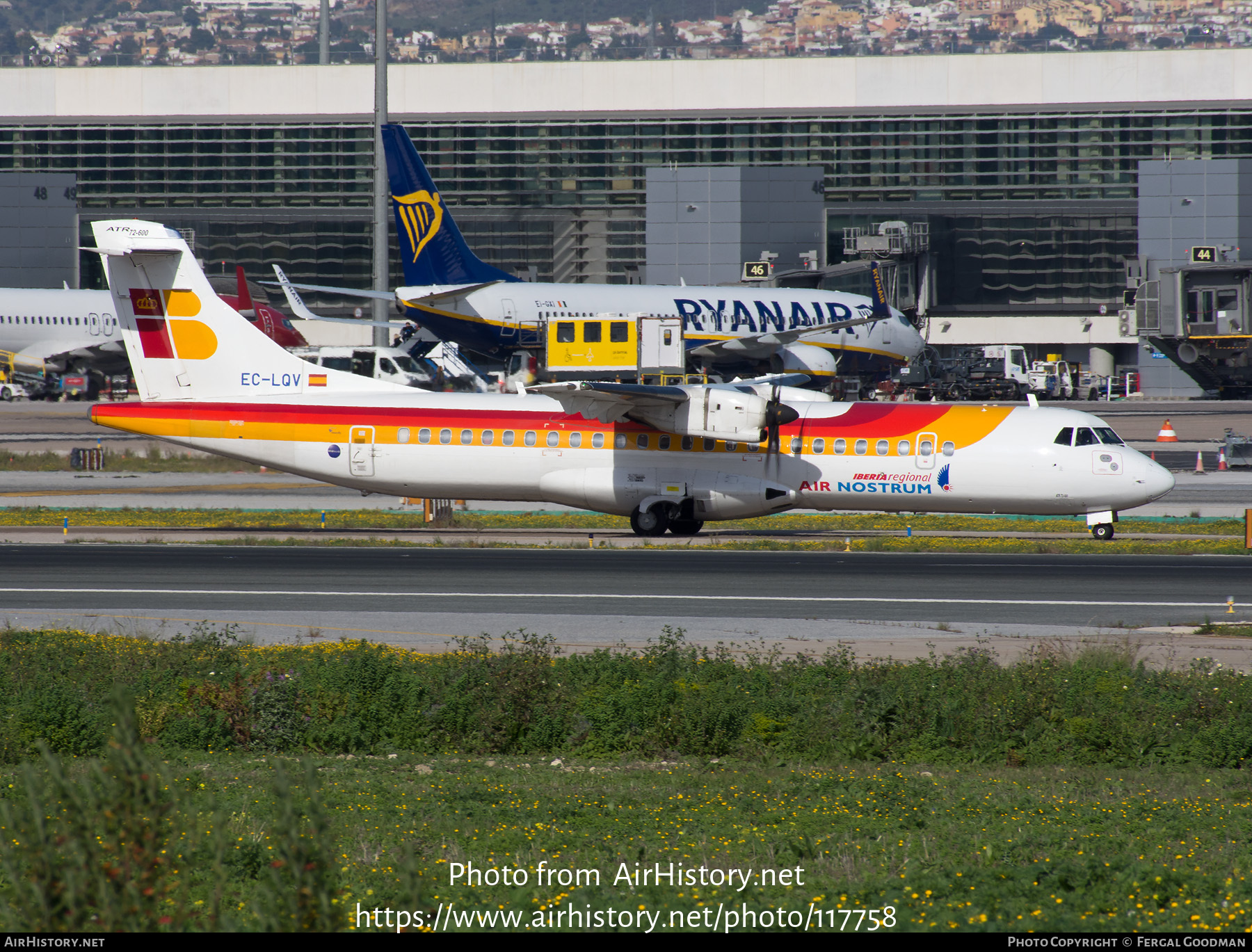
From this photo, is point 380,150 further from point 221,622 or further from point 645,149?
point 645,149

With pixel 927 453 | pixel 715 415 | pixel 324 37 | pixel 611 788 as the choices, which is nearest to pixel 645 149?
pixel 324 37

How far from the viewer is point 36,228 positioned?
101312 millimetres

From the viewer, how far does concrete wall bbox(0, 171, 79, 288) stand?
329 feet

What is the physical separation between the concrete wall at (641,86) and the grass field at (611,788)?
3874 inches

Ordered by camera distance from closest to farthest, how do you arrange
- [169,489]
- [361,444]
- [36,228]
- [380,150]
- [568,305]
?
[361,444], [169,489], [380,150], [568,305], [36,228]

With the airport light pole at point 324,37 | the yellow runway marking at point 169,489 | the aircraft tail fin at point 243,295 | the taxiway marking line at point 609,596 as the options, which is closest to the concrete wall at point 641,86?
the airport light pole at point 324,37

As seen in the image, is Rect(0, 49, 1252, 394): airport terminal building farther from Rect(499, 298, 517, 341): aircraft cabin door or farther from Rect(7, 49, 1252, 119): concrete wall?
Rect(499, 298, 517, 341): aircraft cabin door

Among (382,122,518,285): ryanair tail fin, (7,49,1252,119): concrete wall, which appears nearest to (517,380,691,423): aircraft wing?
(382,122,518,285): ryanair tail fin

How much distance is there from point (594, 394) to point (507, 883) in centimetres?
2129

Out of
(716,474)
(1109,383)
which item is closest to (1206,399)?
(1109,383)

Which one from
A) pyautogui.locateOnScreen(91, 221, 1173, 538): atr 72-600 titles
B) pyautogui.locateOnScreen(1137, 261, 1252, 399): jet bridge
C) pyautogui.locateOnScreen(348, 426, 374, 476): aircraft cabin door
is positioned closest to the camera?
pyautogui.locateOnScreen(91, 221, 1173, 538): atr 72-600 titles

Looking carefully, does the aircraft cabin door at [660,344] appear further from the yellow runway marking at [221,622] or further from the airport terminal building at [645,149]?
the airport terminal building at [645,149]

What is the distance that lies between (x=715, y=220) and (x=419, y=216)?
3879 centimetres

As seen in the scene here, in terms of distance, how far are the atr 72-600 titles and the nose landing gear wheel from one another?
1.6 inches
